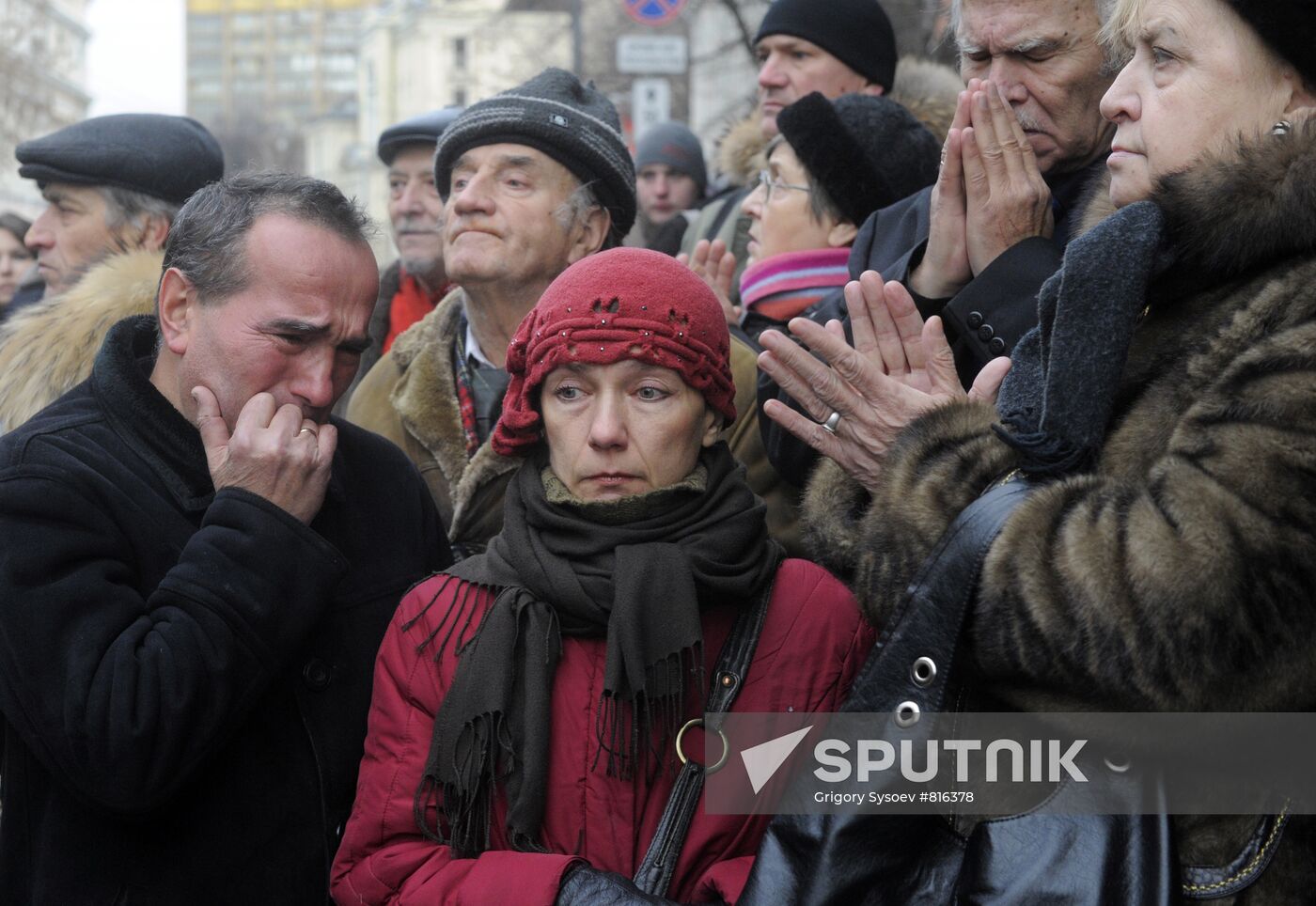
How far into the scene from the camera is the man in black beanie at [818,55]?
510cm

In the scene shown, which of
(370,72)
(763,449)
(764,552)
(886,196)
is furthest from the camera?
(370,72)

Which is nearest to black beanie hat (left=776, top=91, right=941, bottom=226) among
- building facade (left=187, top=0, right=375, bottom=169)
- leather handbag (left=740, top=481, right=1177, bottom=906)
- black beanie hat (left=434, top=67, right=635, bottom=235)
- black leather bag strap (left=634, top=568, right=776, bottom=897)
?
black beanie hat (left=434, top=67, right=635, bottom=235)

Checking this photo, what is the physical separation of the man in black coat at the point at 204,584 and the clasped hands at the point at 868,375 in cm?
96

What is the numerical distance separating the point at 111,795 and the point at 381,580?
2.59 ft

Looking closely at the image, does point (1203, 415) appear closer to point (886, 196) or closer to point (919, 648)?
point (919, 648)

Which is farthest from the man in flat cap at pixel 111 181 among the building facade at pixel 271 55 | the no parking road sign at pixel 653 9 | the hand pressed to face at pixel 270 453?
the building facade at pixel 271 55

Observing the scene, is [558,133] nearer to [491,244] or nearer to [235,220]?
[491,244]

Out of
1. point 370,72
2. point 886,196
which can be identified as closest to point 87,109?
point 370,72

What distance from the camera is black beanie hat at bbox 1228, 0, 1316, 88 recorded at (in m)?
2.11

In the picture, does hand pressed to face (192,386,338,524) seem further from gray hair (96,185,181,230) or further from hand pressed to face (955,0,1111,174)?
gray hair (96,185,181,230)

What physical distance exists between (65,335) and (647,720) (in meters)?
2.09

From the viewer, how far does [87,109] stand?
144ft

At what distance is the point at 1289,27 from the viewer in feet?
6.98

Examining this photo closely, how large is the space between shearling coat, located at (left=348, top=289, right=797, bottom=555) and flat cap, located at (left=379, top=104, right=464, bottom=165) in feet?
6.42
